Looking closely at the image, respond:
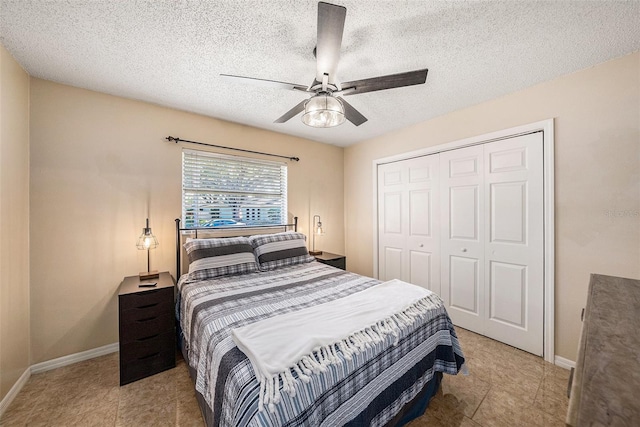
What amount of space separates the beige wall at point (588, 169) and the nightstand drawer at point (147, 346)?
343 centimetres

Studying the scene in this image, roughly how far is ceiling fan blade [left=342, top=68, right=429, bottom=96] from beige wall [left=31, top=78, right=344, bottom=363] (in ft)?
6.65

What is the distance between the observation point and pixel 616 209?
189 cm

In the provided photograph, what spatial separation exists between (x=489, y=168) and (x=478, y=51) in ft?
4.06

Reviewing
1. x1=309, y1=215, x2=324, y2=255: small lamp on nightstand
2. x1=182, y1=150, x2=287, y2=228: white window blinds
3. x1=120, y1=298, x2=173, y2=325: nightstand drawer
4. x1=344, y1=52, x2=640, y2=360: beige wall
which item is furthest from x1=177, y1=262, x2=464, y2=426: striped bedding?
x1=309, y1=215, x2=324, y2=255: small lamp on nightstand

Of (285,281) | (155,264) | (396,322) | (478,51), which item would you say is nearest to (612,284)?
(396,322)

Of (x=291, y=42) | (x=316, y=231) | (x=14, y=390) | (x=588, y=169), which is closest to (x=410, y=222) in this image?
(x=316, y=231)

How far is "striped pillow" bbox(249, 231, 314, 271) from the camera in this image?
269 centimetres

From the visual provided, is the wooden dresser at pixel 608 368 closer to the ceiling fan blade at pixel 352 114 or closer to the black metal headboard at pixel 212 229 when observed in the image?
the ceiling fan blade at pixel 352 114

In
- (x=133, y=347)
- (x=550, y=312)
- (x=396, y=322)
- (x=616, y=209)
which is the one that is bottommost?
(x=133, y=347)

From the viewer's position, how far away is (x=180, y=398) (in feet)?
5.82

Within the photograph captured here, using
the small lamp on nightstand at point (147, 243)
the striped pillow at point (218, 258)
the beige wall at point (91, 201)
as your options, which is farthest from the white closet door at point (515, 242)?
the small lamp on nightstand at point (147, 243)

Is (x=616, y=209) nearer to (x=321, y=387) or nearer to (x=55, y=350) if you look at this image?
(x=321, y=387)

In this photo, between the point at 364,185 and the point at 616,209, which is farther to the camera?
the point at 364,185

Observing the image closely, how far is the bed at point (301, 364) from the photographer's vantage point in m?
1.00
